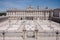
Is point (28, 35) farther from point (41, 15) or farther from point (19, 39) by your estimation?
point (41, 15)

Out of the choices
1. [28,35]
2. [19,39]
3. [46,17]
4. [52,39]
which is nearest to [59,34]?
[52,39]

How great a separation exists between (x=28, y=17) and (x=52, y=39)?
24.9m

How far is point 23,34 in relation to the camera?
21.1ft

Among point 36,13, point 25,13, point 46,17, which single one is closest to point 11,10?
point 25,13

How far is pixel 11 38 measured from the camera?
21.6 ft

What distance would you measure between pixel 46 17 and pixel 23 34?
82.5 feet

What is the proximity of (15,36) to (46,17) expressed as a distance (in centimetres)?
2507

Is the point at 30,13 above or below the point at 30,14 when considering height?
above

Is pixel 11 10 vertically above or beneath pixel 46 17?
above

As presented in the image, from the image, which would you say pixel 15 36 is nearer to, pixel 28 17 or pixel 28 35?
pixel 28 35

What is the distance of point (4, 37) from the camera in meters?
6.55

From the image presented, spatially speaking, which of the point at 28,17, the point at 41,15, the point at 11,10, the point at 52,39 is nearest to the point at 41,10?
the point at 41,15

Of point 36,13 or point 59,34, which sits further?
point 36,13

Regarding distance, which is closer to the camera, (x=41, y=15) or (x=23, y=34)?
(x=23, y=34)
